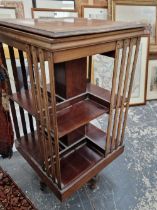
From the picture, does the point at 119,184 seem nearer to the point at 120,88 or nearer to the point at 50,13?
the point at 120,88

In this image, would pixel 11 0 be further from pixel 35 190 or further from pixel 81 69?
pixel 35 190

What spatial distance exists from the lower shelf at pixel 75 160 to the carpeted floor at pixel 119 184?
0.25 meters

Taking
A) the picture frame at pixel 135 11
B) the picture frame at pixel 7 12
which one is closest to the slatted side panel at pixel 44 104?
the picture frame at pixel 7 12

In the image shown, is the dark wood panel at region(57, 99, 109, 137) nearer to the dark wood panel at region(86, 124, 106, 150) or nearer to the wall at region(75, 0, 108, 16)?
the dark wood panel at region(86, 124, 106, 150)

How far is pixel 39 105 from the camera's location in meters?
0.86

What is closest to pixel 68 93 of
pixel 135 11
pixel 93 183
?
pixel 93 183

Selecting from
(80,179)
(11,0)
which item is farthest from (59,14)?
(80,179)

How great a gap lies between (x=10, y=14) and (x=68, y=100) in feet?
3.33

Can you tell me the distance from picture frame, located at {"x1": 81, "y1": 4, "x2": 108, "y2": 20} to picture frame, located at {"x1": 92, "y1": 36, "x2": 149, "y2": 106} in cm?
37

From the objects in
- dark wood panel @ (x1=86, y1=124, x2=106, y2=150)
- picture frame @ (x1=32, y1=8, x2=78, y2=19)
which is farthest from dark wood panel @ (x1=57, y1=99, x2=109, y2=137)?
picture frame @ (x1=32, y1=8, x2=78, y2=19)

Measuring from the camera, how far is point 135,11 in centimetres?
204

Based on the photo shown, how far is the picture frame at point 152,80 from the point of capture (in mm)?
2207

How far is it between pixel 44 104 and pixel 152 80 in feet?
5.68

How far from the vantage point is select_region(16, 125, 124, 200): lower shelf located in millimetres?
1051
